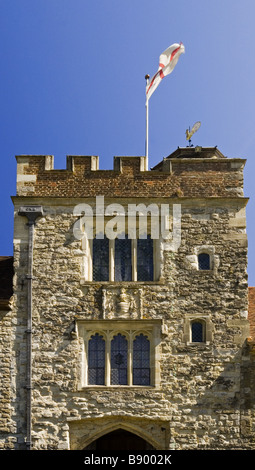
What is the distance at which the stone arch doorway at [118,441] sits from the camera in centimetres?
2072

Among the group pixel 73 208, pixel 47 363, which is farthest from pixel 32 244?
pixel 47 363

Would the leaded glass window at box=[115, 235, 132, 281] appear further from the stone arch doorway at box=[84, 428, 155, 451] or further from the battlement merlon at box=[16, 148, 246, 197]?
the stone arch doorway at box=[84, 428, 155, 451]

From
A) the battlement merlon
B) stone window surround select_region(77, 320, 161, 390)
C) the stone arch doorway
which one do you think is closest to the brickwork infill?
the battlement merlon

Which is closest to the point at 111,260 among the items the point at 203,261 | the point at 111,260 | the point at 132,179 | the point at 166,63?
the point at 111,260

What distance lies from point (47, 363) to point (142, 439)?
3.51 meters

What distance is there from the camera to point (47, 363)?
19.2 meters

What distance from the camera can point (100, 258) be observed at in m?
20.1

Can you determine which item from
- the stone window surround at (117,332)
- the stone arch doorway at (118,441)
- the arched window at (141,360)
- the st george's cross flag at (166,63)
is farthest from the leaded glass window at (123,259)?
the st george's cross flag at (166,63)

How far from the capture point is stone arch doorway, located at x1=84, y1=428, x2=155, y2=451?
20.7 meters

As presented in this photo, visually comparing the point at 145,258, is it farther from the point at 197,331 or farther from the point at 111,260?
the point at 197,331

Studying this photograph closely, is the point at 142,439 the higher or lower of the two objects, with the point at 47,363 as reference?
lower

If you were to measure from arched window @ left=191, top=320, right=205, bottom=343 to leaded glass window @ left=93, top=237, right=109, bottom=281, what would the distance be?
256 cm

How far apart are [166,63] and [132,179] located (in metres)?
3.69
